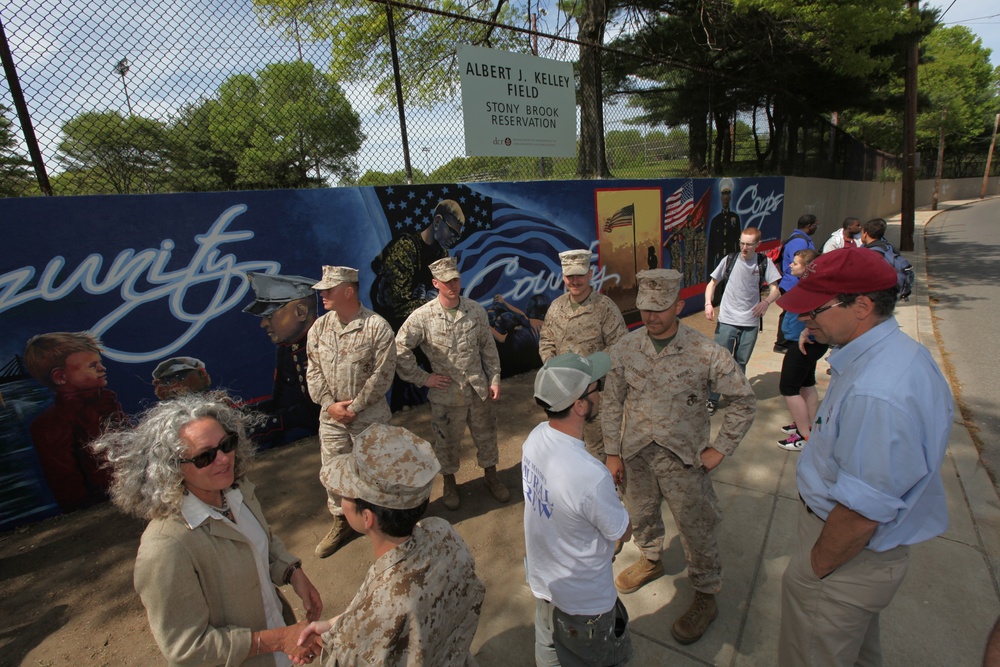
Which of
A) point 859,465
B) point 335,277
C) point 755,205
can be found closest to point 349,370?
point 335,277

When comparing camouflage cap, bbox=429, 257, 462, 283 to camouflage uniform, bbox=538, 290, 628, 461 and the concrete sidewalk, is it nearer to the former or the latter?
camouflage uniform, bbox=538, 290, 628, 461

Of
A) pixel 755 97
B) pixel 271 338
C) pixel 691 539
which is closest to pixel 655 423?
pixel 691 539

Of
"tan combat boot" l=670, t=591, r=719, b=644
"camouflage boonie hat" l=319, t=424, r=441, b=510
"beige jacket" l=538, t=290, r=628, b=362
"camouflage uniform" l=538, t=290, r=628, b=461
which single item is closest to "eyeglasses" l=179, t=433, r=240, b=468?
"camouflage boonie hat" l=319, t=424, r=441, b=510

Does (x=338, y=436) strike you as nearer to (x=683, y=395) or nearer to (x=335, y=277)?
(x=335, y=277)

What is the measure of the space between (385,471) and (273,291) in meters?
3.75

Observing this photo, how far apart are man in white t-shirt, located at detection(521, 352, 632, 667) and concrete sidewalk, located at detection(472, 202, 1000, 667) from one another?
2.76 ft

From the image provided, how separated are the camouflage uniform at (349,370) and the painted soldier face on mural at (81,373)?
1.75m

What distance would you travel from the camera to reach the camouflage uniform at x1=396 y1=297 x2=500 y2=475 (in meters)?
3.89

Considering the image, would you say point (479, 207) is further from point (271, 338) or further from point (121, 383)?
point (121, 383)

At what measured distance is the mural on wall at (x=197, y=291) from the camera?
3527 mm

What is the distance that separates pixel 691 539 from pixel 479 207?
14.8 ft

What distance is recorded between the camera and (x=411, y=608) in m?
1.36

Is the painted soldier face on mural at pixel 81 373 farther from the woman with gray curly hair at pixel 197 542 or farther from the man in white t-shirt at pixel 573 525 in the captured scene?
the man in white t-shirt at pixel 573 525

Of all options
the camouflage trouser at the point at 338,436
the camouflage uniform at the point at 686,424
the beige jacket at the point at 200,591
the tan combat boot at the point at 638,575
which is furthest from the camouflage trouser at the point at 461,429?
the beige jacket at the point at 200,591
